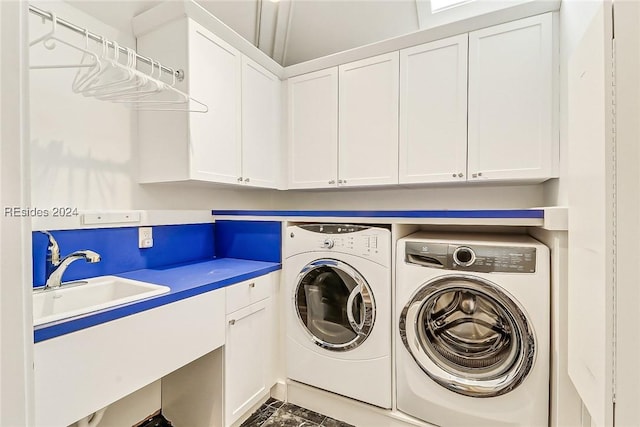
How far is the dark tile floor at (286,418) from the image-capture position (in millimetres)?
1750

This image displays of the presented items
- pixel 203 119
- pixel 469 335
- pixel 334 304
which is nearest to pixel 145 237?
pixel 203 119

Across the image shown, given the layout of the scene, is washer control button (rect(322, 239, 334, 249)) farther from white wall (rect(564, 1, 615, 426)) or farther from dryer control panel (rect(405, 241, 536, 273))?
white wall (rect(564, 1, 615, 426))

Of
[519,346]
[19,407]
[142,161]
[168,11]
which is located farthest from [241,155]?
[519,346]

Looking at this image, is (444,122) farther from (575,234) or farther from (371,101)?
(575,234)

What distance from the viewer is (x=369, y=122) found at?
86.4 inches

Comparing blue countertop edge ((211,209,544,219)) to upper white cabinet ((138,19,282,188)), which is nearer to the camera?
blue countertop edge ((211,209,544,219))

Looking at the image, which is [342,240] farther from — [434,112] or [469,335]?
[434,112]

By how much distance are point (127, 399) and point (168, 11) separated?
2.13m

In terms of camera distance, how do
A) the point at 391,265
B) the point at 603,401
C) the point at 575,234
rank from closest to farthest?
the point at 603,401 → the point at 575,234 → the point at 391,265

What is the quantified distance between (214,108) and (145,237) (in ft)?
2.88

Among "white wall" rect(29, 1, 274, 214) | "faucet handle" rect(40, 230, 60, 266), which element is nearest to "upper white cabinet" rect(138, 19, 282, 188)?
"white wall" rect(29, 1, 274, 214)

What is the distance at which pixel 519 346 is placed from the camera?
1369mm

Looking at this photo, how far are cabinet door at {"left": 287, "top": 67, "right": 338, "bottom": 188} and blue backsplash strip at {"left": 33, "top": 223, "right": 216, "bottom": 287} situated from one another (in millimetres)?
834

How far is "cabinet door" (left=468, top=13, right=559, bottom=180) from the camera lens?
1.72m
